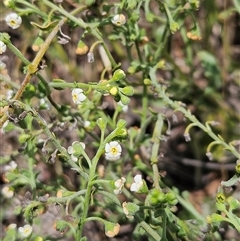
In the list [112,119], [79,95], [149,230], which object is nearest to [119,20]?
[79,95]

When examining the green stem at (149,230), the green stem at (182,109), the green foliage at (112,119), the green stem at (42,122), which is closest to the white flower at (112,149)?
the green foliage at (112,119)

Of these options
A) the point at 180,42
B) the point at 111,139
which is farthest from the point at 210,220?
the point at 180,42

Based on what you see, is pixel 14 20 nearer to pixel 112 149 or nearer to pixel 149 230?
pixel 112 149

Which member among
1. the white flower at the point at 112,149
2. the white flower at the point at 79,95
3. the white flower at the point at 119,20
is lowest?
the white flower at the point at 112,149

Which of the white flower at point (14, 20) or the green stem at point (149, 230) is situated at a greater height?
the white flower at point (14, 20)

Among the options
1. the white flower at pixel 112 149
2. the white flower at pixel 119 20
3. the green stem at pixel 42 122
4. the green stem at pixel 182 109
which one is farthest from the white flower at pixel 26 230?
the white flower at pixel 119 20

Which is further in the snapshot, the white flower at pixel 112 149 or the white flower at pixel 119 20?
the white flower at pixel 119 20

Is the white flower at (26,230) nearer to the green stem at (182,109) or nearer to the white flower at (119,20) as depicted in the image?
the green stem at (182,109)

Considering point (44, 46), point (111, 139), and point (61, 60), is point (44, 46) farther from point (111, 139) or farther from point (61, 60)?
point (61, 60)
